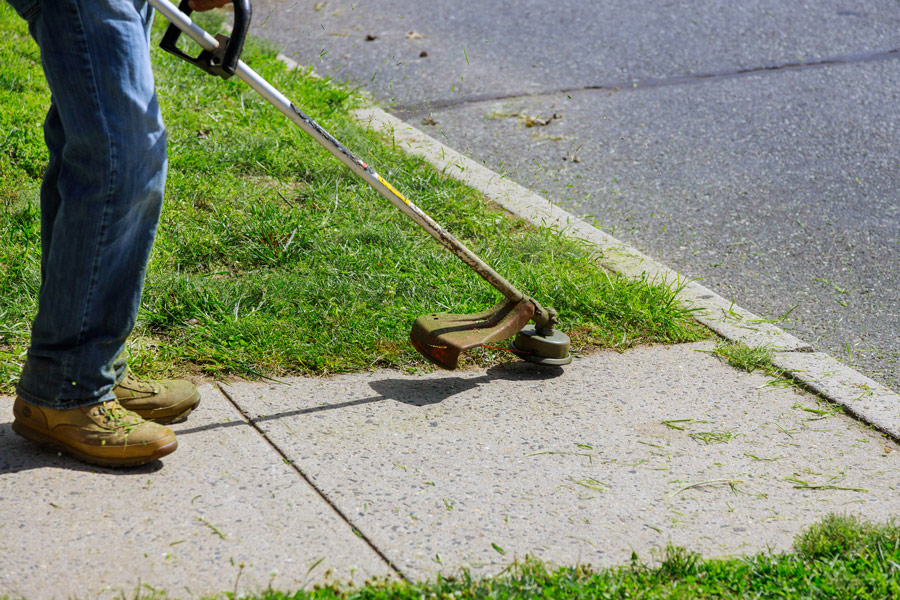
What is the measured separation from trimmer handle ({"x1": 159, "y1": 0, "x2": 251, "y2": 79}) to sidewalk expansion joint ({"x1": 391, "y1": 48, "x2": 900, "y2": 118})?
3.24m

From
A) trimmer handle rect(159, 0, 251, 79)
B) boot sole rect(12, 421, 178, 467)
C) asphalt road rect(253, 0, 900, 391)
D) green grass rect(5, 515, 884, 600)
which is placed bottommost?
boot sole rect(12, 421, 178, 467)

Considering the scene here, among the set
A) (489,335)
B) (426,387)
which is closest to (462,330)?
(489,335)

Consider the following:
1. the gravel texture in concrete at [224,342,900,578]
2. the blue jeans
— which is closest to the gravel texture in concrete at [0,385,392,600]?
the gravel texture in concrete at [224,342,900,578]

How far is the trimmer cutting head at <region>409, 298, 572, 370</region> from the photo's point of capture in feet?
9.84

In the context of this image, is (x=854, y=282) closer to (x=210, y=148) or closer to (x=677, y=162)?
(x=677, y=162)

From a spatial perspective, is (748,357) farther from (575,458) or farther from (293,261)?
(293,261)

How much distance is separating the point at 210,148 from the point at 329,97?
1058mm

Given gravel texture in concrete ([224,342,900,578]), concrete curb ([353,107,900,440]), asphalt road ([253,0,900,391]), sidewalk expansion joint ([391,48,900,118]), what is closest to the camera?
gravel texture in concrete ([224,342,900,578])

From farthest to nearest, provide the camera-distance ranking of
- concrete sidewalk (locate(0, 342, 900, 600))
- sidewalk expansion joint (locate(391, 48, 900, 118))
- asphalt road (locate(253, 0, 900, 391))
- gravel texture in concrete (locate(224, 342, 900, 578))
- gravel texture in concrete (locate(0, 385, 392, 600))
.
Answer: sidewalk expansion joint (locate(391, 48, 900, 118)), asphalt road (locate(253, 0, 900, 391)), gravel texture in concrete (locate(224, 342, 900, 578)), concrete sidewalk (locate(0, 342, 900, 600)), gravel texture in concrete (locate(0, 385, 392, 600))

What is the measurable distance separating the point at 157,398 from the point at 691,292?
86.0 inches

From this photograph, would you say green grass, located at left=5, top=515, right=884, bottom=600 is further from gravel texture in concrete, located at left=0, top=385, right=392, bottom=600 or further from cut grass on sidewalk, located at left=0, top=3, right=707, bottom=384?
cut grass on sidewalk, located at left=0, top=3, right=707, bottom=384

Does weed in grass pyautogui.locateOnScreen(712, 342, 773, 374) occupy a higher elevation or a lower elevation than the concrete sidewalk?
higher

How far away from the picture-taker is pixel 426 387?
3082mm

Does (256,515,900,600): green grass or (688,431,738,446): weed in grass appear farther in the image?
(688,431,738,446): weed in grass
